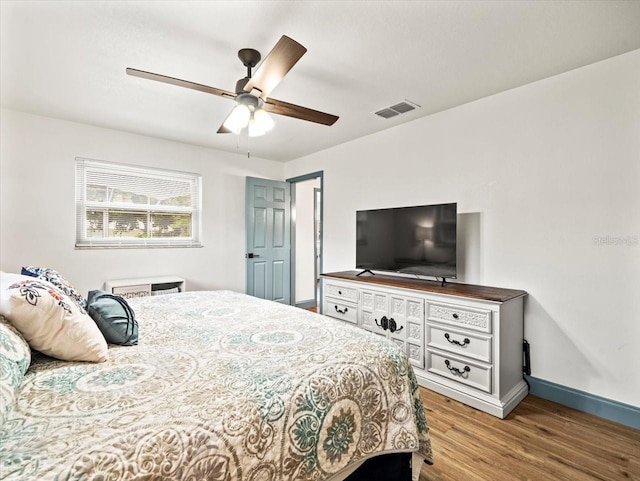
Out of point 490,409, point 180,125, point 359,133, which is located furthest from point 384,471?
point 180,125

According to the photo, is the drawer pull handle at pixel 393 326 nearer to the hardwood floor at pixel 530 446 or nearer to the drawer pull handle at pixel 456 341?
the drawer pull handle at pixel 456 341

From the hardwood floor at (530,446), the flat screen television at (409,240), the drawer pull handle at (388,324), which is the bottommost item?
the hardwood floor at (530,446)

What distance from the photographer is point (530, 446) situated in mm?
1938

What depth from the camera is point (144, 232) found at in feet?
13.2

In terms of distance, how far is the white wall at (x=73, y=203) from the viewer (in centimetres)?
317

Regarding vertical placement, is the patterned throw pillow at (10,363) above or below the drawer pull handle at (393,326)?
above

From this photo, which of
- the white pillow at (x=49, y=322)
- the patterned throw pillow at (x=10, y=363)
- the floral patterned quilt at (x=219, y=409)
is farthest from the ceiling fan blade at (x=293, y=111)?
the patterned throw pillow at (x=10, y=363)

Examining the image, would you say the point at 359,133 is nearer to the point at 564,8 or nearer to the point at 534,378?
the point at 564,8

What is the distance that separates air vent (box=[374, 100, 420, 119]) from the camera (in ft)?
9.86

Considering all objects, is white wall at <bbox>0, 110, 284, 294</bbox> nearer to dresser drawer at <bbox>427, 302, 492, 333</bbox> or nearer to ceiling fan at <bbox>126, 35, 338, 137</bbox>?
ceiling fan at <bbox>126, 35, 338, 137</bbox>

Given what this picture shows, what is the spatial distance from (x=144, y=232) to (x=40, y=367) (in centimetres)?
312

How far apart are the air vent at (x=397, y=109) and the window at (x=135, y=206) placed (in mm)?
2665

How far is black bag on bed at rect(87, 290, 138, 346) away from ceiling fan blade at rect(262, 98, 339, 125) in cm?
157

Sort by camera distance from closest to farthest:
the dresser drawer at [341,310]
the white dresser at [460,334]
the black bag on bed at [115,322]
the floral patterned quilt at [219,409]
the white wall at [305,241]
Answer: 1. the floral patterned quilt at [219,409]
2. the black bag on bed at [115,322]
3. the white dresser at [460,334]
4. the dresser drawer at [341,310]
5. the white wall at [305,241]
